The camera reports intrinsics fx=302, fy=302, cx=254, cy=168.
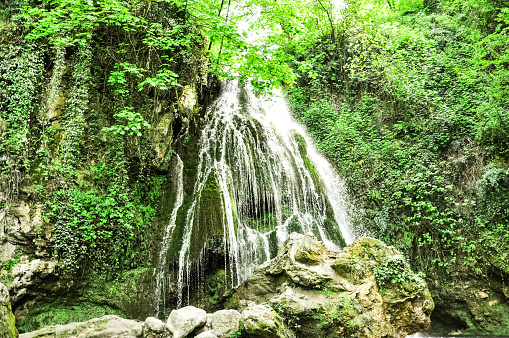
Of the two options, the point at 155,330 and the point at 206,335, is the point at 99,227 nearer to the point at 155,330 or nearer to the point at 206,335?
the point at 155,330

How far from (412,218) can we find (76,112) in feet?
30.3

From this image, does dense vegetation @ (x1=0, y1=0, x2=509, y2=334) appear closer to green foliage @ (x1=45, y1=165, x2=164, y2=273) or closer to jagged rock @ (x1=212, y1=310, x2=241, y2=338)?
green foliage @ (x1=45, y1=165, x2=164, y2=273)

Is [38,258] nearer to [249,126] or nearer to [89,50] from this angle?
[89,50]

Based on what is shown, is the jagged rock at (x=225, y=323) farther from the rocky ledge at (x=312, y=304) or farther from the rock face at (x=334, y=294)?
the rock face at (x=334, y=294)

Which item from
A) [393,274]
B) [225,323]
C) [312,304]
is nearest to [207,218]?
[225,323]

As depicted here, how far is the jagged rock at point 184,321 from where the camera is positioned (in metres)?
4.79

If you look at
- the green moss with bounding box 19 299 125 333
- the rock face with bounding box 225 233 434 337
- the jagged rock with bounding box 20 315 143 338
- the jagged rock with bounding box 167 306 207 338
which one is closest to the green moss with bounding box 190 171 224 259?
the rock face with bounding box 225 233 434 337

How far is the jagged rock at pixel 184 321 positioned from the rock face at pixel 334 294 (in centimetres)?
81

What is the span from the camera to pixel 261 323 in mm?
4473

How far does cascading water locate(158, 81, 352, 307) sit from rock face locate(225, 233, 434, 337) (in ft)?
5.14

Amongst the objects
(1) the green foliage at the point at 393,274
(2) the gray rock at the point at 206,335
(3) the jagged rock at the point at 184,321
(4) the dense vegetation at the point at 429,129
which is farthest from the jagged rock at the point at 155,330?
(4) the dense vegetation at the point at 429,129

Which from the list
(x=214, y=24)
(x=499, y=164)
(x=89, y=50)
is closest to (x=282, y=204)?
(x=214, y=24)

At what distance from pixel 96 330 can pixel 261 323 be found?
9.09 ft

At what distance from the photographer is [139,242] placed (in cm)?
771
